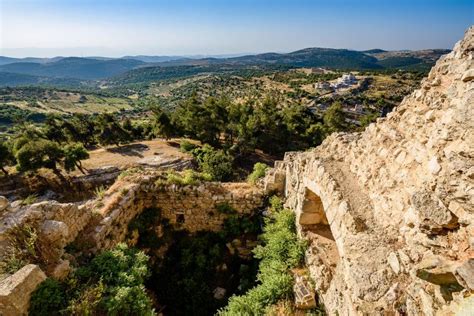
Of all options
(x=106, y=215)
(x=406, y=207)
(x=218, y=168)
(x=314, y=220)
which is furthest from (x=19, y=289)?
(x=218, y=168)

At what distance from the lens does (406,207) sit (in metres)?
5.08

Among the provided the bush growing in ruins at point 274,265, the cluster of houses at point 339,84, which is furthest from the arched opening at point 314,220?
the cluster of houses at point 339,84

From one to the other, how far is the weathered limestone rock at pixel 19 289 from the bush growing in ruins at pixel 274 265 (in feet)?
13.9

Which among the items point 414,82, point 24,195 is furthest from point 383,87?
point 24,195

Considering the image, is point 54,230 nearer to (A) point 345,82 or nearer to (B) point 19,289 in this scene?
(B) point 19,289

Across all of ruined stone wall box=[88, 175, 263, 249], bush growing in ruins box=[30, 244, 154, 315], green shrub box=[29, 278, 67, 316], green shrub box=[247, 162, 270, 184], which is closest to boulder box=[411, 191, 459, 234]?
bush growing in ruins box=[30, 244, 154, 315]

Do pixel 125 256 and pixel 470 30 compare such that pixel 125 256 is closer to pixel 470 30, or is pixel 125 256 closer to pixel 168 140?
pixel 470 30

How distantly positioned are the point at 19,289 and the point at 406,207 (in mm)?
7389

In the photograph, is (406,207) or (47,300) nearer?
(406,207)

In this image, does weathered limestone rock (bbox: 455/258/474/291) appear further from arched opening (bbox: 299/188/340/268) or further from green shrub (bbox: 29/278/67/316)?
green shrub (bbox: 29/278/67/316)

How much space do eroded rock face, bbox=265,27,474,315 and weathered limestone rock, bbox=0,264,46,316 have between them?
604 cm

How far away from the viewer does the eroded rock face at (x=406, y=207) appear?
150 inches

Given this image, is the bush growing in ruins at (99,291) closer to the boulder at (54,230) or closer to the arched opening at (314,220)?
the boulder at (54,230)

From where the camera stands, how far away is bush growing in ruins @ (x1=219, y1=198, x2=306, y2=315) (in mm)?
6934
